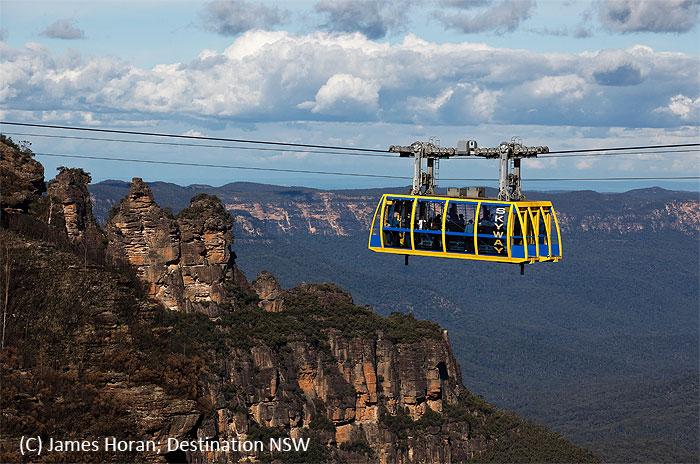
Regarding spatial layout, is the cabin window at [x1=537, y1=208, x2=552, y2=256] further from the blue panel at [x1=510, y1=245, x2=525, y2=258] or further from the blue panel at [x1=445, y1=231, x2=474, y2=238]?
the blue panel at [x1=445, y1=231, x2=474, y2=238]

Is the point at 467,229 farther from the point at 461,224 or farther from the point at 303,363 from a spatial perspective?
the point at 303,363

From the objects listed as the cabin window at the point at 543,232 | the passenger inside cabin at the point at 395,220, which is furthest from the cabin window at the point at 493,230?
the passenger inside cabin at the point at 395,220

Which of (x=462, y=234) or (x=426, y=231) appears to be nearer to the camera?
(x=462, y=234)

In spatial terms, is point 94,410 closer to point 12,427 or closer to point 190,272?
point 12,427

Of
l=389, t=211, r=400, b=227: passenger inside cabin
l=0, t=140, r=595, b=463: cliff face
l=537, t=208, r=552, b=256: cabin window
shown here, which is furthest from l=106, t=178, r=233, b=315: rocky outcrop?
l=537, t=208, r=552, b=256: cabin window

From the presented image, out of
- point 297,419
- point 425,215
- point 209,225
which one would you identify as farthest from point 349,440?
point 425,215

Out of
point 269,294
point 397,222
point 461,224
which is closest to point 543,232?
point 461,224
